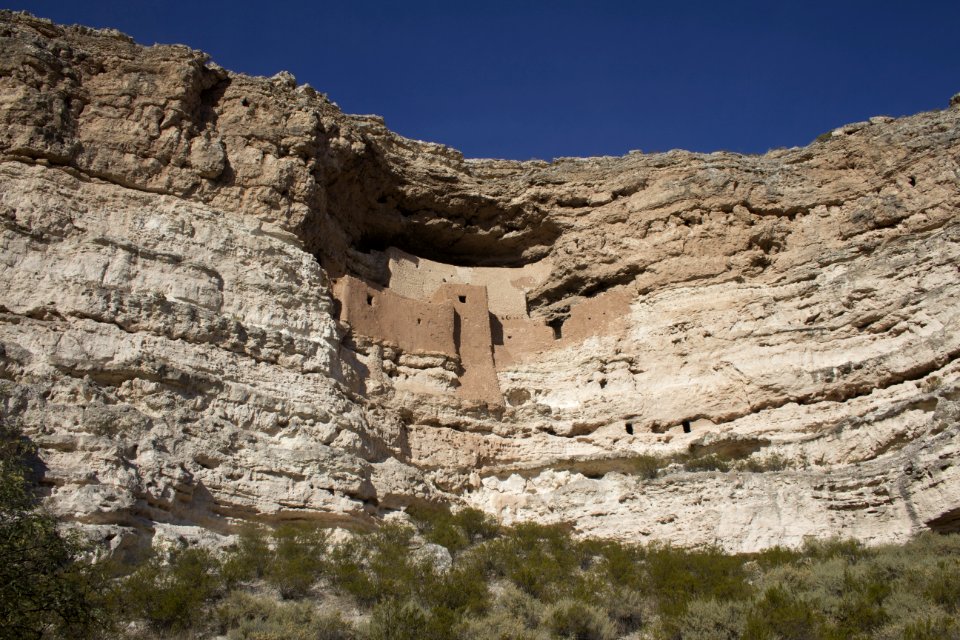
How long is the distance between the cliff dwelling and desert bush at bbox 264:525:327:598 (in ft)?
15.2

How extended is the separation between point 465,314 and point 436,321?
87 cm

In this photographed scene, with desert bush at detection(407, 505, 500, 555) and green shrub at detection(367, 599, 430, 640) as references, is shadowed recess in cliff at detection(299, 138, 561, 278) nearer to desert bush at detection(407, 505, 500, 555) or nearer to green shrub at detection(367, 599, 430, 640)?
desert bush at detection(407, 505, 500, 555)

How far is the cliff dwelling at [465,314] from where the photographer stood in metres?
17.1

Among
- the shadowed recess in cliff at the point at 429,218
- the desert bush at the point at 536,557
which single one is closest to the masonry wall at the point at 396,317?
the shadowed recess in cliff at the point at 429,218

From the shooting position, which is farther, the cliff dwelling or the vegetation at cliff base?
the cliff dwelling

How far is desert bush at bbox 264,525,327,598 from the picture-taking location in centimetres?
1087

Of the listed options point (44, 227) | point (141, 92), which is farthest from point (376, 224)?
point (44, 227)

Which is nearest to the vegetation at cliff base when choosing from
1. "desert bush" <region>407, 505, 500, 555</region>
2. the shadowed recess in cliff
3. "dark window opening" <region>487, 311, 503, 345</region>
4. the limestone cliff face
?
"desert bush" <region>407, 505, 500, 555</region>

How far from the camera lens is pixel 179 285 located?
14.9 m

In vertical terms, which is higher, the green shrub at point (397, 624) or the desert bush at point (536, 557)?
the desert bush at point (536, 557)

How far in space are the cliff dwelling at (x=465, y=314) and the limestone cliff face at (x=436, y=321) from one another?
2.5 inches

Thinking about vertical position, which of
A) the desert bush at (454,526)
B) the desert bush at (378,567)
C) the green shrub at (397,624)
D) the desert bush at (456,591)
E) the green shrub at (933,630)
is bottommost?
the green shrub at (933,630)

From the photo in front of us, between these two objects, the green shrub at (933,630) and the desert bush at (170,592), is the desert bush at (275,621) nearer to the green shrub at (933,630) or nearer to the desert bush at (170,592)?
the desert bush at (170,592)

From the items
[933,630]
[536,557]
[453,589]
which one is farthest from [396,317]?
[933,630]
